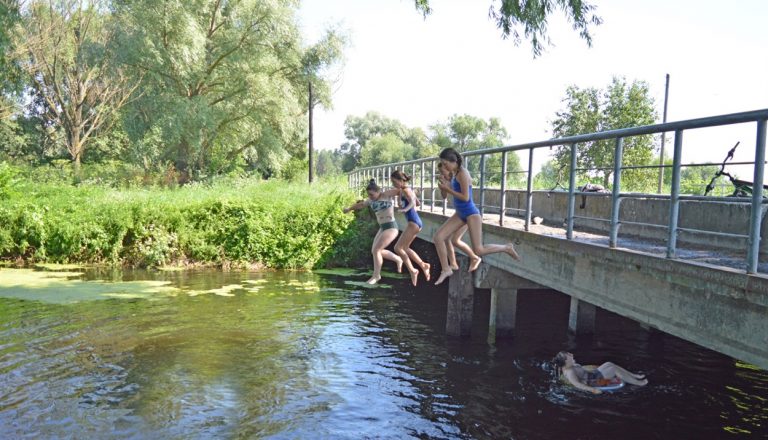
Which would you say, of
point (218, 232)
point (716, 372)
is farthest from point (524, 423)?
point (218, 232)

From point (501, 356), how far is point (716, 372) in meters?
4.38

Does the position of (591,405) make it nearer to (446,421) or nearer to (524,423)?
(524,423)

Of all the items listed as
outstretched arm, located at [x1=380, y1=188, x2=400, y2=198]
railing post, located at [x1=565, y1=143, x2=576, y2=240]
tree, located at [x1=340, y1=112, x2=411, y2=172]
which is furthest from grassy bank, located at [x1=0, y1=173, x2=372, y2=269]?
tree, located at [x1=340, y1=112, x2=411, y2=172]

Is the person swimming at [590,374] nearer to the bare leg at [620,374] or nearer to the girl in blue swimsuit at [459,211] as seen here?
the bare leg at [620,374]

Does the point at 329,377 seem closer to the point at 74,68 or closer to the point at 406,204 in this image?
the point at 406,204

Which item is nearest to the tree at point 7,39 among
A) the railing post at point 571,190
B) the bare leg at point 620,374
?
the railing post at point 571,190

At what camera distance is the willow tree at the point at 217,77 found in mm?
34969

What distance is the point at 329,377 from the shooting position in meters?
12.2

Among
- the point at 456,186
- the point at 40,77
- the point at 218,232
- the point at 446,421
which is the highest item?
the point at 40,77

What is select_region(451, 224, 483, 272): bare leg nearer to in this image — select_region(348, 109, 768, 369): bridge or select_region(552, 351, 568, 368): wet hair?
select_region(348, 109, 768, 369): bridge

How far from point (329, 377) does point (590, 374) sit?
4977mm

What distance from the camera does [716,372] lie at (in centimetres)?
1284

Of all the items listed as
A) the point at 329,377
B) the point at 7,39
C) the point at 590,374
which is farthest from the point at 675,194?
the point at 7,39

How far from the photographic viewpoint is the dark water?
9.78 m
